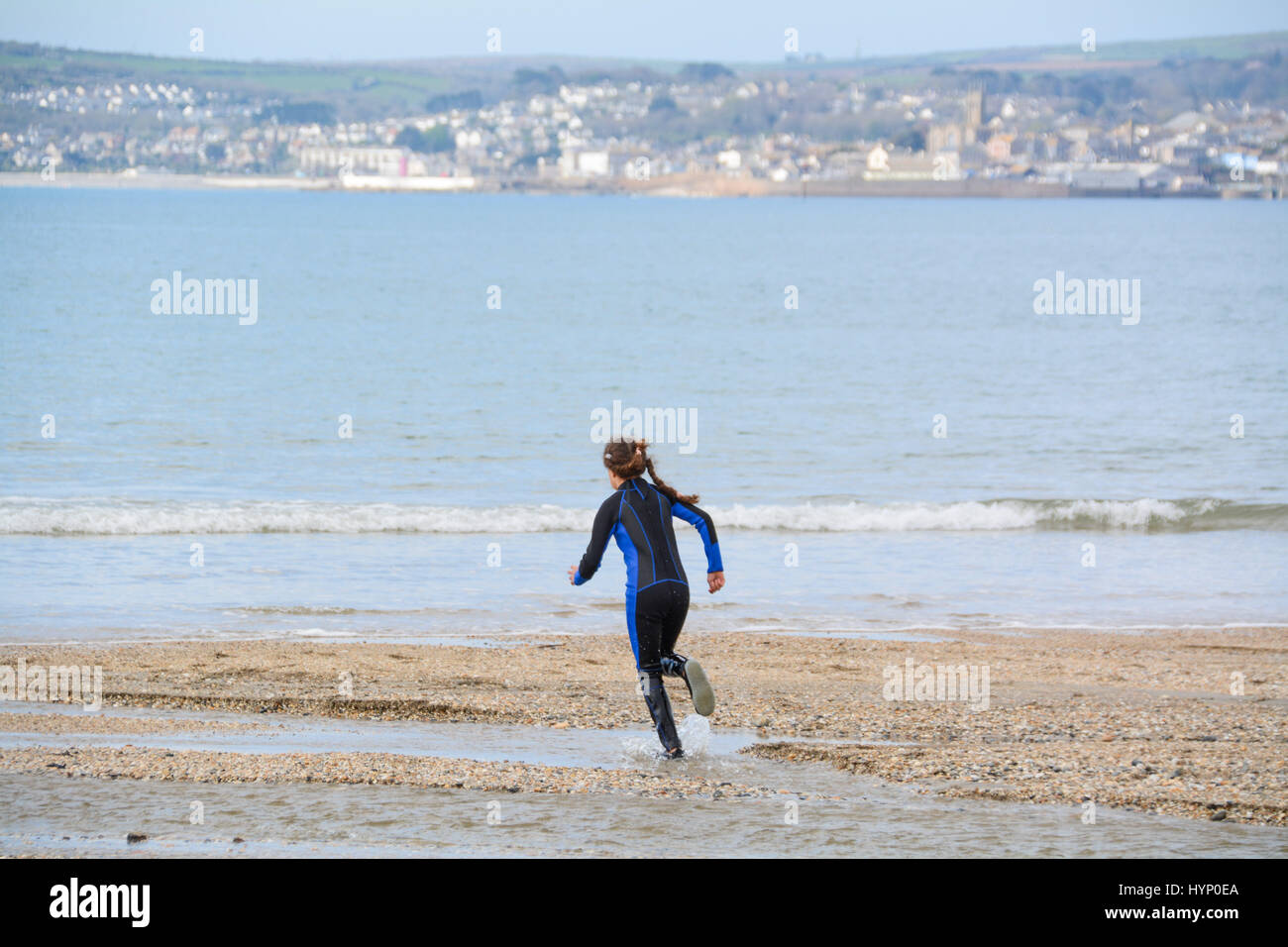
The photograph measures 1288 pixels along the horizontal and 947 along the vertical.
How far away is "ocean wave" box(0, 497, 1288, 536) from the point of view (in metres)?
17.9

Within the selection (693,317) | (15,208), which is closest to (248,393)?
(693,317)

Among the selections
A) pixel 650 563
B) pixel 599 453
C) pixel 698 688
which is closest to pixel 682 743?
pixel 698 688

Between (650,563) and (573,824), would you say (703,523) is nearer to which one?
(650,563)

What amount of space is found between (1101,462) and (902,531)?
6978mm

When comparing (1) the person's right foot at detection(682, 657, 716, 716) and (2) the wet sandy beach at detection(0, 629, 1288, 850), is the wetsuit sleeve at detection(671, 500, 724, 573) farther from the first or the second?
(2) the wet sandy beach at detection(0, 629, 1288, 850)

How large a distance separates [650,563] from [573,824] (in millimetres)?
1635

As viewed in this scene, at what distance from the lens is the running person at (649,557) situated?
25.9 feet

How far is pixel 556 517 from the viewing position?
18.8m

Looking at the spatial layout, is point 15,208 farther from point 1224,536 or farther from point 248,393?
point 1224,536

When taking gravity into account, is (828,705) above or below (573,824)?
below

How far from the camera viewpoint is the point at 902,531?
19.0 m

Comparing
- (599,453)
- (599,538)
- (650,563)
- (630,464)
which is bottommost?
(599,453)

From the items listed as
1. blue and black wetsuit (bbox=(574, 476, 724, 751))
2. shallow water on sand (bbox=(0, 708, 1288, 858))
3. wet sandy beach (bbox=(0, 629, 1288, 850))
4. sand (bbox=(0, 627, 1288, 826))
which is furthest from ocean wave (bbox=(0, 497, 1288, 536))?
shallow water on sand (bbox=(0, 708, 1288, 858))

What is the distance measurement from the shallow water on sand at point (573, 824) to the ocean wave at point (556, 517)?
10.9m
